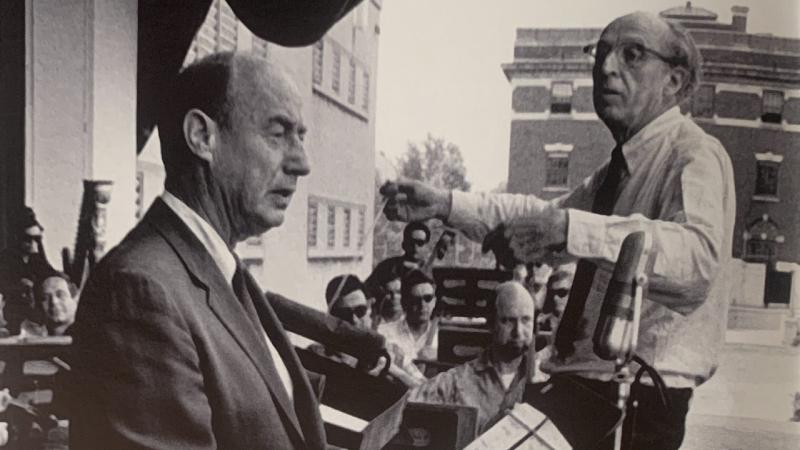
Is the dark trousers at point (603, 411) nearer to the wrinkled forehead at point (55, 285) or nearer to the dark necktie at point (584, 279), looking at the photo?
the dark necktie at point (584, 279)

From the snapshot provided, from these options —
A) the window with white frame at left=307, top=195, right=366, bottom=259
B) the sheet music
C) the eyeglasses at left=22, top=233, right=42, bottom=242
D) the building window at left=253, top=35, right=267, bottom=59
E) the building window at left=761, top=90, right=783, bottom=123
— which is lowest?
the sheet music

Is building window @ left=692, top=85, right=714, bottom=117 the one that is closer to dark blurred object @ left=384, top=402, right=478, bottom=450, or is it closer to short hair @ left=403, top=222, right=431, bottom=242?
short hair @ left=403, top=222, right=431, bottom=242

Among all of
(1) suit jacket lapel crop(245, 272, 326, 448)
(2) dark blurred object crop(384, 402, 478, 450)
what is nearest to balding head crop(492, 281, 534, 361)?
(2) dark blurred object crop(384, 402, 478, 450)

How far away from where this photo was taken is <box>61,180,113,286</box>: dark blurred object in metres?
2.40

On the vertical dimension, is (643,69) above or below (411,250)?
above

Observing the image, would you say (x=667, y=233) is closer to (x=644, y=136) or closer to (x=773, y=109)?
(x=644, y=136)

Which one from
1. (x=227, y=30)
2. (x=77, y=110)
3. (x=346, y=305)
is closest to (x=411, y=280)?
(x=346, y=305)

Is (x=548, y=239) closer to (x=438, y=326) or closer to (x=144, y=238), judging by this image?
(x=438, y=326)

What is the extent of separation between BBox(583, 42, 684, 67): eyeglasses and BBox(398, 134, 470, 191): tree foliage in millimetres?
484

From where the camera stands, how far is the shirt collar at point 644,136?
2.35m

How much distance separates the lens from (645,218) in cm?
233

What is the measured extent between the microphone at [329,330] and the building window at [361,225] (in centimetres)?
24

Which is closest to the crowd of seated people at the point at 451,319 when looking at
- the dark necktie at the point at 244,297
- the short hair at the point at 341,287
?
the short hair at the point at 341,287

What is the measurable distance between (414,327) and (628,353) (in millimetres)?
620
